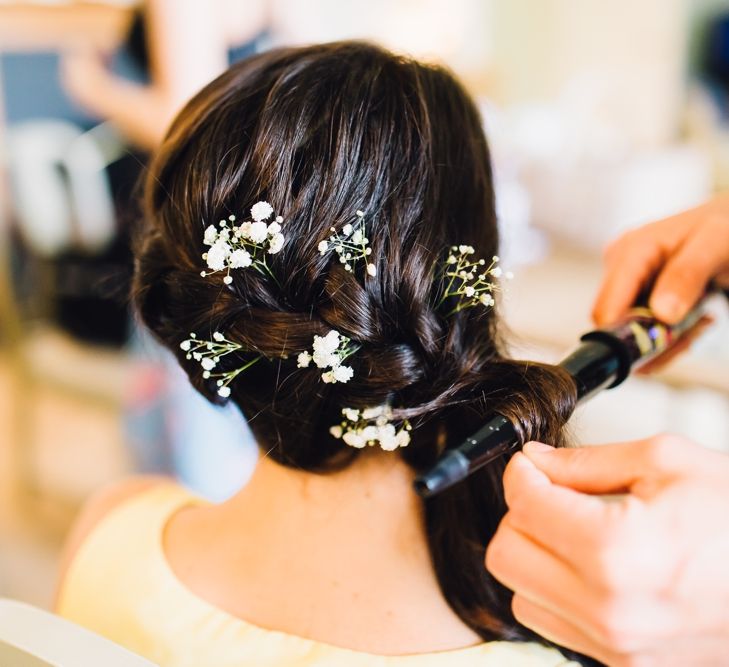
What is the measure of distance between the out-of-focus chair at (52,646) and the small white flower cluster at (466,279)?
0.36 m

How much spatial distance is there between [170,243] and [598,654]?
47 centimetres

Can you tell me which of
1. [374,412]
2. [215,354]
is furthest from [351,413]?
[215,354]

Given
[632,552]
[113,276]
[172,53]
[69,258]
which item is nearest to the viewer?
[632,552]

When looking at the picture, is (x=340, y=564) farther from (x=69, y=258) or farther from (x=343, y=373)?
(x=69, y=258)

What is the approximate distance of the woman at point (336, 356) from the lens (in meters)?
0.59

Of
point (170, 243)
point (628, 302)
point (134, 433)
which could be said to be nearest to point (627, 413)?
point (628, 302)

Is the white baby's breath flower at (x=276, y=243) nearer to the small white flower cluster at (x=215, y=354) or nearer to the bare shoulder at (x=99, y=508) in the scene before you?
the small white flower cluster at (x=215, y=354)

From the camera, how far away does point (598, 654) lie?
466 mm

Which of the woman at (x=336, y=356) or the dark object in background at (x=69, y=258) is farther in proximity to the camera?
the dark object in background at (x=69, y=258)

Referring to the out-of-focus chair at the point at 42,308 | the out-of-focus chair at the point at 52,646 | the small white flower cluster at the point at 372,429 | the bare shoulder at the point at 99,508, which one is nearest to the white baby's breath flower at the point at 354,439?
the small white flower cluster at the point at 372,429

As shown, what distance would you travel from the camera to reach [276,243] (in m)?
0.57

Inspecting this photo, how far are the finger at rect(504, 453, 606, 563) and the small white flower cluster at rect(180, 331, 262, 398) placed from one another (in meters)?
0.24

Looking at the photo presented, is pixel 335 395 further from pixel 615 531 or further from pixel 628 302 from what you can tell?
pixel 628 302

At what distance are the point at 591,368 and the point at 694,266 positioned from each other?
0.34m
